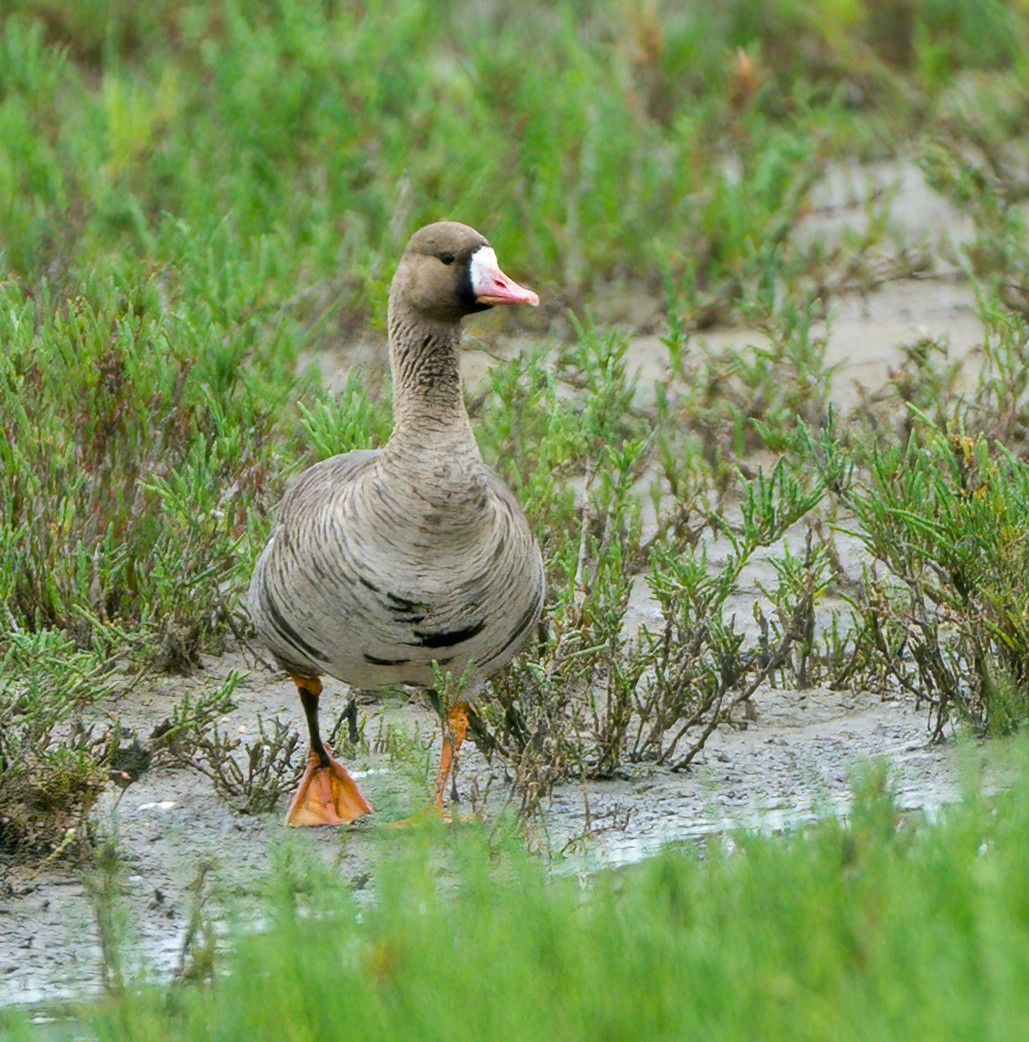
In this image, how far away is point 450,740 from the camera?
5.24m

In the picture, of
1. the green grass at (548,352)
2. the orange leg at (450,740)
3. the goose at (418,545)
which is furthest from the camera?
the green grass at (548,352)

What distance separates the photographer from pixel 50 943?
4.61 m

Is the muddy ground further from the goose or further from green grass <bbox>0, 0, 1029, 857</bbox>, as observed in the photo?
the goose

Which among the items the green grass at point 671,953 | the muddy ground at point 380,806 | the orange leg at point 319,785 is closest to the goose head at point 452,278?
the orange leg at point 319,785

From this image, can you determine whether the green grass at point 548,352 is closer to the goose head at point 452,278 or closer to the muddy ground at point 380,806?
the muddy ground at point 380,806

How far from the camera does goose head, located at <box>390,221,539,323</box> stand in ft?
16.6

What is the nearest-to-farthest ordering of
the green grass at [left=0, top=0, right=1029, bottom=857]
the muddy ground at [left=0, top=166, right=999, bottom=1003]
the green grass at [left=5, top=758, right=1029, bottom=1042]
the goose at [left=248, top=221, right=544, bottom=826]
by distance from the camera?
the green grass at [left=5, top=758, right=1029, bottom=1042]
the muddy ground at [left=0, top=166, right=999, bottom=1003]
the goose at [left=248, top=221, right=544, bottom=826]
the green grass at [left=0, top=0, right=1029, bottom=857]

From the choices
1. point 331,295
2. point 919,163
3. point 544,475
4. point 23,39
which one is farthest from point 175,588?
point 23,39

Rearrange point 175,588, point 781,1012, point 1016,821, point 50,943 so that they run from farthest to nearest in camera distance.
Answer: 1. point 175,588
2. point 50,943
3. point 1016,821
4. point 781,1012

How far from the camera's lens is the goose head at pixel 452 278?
5062 mm

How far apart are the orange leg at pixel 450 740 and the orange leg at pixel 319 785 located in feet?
0.83

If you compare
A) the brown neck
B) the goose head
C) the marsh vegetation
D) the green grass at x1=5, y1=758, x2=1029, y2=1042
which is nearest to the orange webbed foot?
the marsh vegetation

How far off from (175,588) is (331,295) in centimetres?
270

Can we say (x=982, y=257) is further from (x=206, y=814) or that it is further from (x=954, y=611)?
(x=206, y=814)
